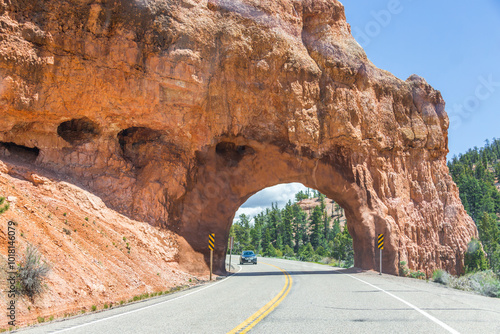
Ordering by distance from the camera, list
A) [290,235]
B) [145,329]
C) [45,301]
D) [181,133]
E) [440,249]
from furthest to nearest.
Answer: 1. [290,235]
2. [440,249]
3. [181,133]
4. [45,301]
5. [145,329]

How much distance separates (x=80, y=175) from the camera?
20062 mm

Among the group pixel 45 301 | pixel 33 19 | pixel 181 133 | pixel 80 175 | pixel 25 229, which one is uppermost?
pixel 33 19

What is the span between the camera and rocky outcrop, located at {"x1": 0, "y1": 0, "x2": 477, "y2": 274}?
1952cm

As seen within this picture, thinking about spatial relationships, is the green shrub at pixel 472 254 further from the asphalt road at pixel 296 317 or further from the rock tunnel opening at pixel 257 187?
the asphalt road at pixel 296 317

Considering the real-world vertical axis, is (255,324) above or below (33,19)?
below

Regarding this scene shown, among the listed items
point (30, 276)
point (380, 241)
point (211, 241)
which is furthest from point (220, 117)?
point (30, 276)

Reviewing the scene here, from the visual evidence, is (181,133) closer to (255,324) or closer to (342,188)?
(342,188)

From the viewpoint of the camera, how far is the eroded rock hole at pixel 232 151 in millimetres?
26864

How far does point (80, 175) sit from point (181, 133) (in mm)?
6287

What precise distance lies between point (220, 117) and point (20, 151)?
11197mm

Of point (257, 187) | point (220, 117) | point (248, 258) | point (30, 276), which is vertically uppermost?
point (220, 117)

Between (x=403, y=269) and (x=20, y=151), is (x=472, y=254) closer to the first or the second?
(x=403, y=269)

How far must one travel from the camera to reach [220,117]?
24.6m

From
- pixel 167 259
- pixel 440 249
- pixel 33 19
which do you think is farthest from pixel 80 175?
pixel 440 249
